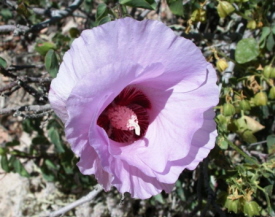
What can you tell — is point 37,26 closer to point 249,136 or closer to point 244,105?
point 244,105

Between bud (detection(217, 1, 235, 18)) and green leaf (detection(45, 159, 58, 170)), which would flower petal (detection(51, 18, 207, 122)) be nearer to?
bud (detection(217, 1, 235, 18))

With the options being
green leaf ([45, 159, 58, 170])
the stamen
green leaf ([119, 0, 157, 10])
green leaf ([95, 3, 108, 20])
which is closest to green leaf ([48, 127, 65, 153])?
green leaf ([45, 159, 58, 170])

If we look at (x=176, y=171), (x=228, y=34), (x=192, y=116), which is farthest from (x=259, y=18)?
(x=176, y=171)

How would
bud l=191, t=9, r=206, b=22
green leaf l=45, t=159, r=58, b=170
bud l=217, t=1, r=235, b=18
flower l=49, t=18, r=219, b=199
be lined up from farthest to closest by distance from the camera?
green leaf l=45, t=159, r=58, b=170 < bud l=191, t=9, r=206, b=22 < bud l=217, t=1, r=235, b=18 < flower l=49, t=18, r=219, b=199

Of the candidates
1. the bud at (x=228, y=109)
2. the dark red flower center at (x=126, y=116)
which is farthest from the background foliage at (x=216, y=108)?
the dark red flower center at (x=126, y=116)

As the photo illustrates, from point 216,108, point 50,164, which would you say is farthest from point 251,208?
point 50,164

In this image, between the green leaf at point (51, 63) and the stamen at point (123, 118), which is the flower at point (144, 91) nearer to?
the stamen at point (123, 118)
